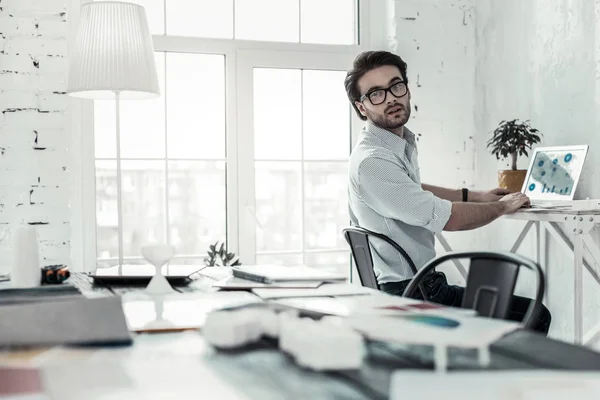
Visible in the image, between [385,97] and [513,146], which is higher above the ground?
[385,97]

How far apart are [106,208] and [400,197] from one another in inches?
74.7

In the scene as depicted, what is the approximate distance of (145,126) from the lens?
4.02m

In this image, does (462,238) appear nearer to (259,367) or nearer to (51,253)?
(51,253)

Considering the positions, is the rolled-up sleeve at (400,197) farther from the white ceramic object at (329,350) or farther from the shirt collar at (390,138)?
the white ceramic object at (329,350)

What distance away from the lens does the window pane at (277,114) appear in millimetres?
4188

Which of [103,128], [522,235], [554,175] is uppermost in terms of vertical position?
[103,128]

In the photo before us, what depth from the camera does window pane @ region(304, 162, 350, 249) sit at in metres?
A: 4.29

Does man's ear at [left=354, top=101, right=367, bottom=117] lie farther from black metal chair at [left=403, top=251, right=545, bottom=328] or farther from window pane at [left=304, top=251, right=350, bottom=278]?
window pane at [left=304, top=251, right=350, bottom=278]

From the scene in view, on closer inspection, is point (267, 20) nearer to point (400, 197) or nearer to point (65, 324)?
point (400, 197)

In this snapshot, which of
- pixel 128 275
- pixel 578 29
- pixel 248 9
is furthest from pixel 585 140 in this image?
pixel 128 275

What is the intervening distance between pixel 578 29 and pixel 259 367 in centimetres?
310

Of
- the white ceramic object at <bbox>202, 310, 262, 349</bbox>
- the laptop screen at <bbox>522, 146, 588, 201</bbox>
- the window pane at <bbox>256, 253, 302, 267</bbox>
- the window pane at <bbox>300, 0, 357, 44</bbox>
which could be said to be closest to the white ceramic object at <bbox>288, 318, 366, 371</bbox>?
the white ceramic object at <bbox>202, 310, 262, 349</bbox>

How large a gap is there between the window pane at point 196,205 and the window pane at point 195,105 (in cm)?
8

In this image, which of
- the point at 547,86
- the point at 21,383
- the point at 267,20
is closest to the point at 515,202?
the point at 547,86
